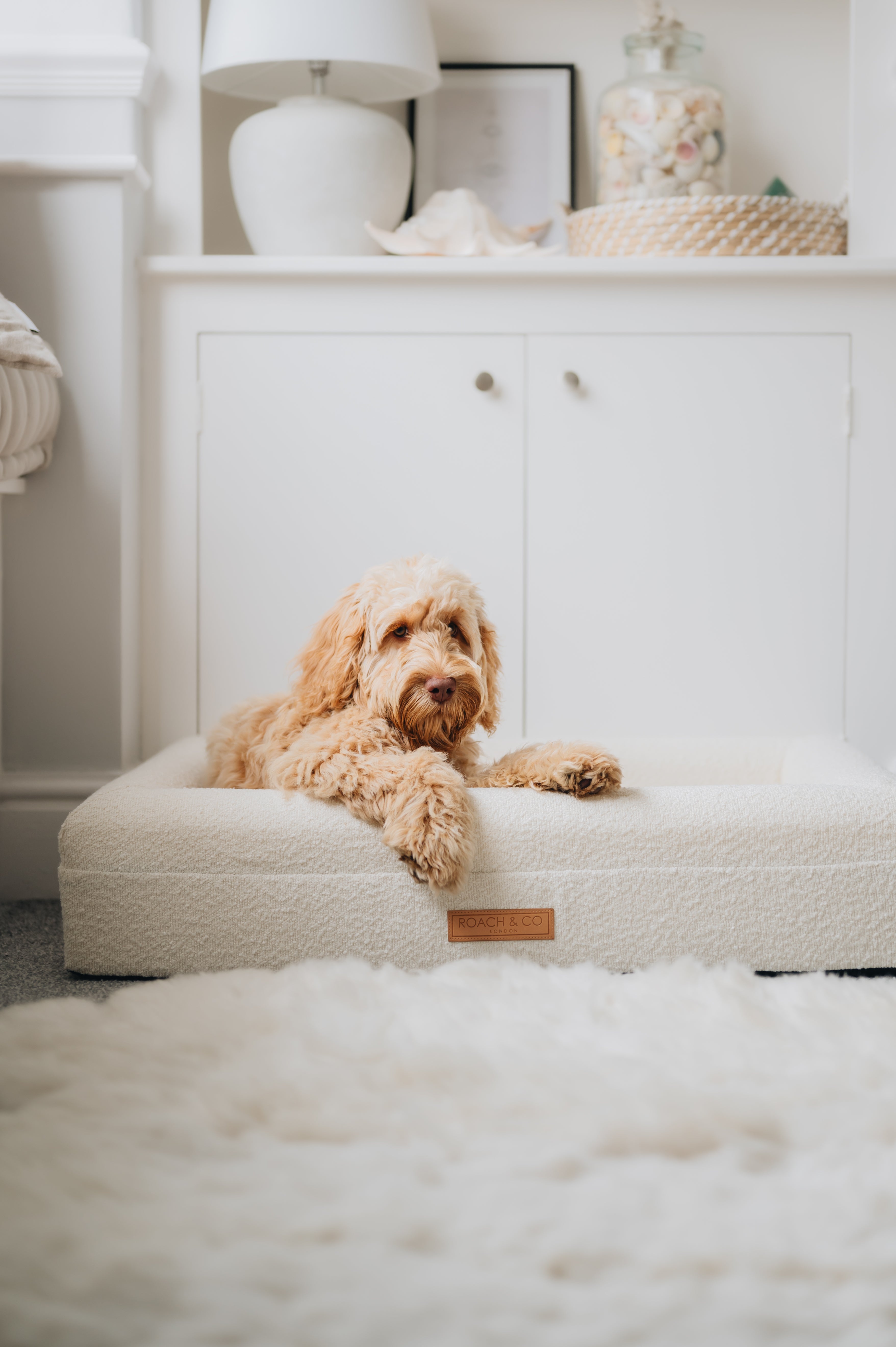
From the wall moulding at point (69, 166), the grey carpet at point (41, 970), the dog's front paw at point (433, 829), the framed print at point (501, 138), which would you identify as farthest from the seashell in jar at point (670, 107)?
the grey carpet at point (41, 970)

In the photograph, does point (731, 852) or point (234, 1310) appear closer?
point (234, 1310)

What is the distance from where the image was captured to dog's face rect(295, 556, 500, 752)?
4.31 ft

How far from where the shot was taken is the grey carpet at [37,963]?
1362 mm

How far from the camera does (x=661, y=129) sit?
6.74 ft

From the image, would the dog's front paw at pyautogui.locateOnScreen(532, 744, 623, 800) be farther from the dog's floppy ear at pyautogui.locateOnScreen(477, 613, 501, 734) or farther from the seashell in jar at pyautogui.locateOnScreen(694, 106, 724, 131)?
the seashell in jar at pyautogui.locateOnScreen(694, 106, 724, 131)

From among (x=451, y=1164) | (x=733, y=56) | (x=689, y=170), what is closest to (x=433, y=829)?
(x=451, y=1164)

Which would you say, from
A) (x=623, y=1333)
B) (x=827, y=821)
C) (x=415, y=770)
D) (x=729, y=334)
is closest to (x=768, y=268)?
(x=729, y=334)

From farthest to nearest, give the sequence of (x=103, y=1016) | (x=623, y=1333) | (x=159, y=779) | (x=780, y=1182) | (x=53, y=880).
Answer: (x=53, y=880) → (x=159, y=779) → (x=103, y=1016) → (x=780, y=1182) → (x=623, y=1333)

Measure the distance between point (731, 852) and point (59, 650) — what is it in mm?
1195

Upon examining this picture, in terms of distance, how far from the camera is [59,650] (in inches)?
76.0

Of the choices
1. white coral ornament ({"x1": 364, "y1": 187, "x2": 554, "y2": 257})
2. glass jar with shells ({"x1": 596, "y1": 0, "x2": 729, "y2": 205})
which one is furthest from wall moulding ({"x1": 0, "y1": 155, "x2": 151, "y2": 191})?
glass jar with shells ({"x1": 596, "y1": 0, "x2": 729, "y2": 205})

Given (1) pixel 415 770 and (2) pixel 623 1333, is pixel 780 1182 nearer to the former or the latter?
(2) pixel 623 1333

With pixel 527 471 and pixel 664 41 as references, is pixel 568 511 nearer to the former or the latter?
pixel 527 471

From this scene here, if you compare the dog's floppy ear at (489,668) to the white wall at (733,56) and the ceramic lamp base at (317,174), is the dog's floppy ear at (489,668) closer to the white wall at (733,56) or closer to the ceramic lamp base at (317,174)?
the ceramic lamp base at (317,174)
